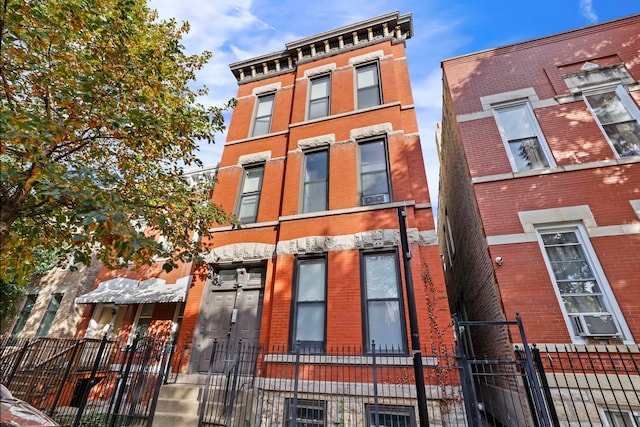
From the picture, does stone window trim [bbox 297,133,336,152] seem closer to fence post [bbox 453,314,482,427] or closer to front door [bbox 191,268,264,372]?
front door [bbox 191,268,264,372]

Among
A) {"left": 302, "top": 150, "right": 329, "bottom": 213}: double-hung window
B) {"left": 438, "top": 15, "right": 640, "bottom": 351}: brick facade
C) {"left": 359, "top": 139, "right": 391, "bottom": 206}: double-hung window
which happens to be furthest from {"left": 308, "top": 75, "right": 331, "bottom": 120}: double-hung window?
{"left": 438, "top": 15, "right": 640, "bottom": 351}: brick facade

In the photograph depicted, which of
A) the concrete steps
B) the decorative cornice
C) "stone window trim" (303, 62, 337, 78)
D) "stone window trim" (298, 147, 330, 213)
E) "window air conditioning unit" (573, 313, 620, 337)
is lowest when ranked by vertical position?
the concrete steps

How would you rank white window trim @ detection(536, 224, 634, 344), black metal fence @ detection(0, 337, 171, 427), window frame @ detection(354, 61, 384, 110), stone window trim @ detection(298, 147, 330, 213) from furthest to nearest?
window frame @ detection(354, 61, 384, 110) → stone window trim @ detection(298, 147, 330, 213) → black metal fence @ detection(0, 337, 171, 427) → white window trim @ detection(536, 224, 634, 344)

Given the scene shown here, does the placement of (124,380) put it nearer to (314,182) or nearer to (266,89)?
(314,182)

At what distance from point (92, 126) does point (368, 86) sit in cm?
803

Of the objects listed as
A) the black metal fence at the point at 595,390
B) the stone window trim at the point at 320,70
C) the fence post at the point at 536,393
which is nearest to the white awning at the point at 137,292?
the stone window trim at the point at 320,70

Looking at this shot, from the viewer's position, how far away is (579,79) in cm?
770

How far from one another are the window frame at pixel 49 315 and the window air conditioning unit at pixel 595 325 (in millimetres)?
18037

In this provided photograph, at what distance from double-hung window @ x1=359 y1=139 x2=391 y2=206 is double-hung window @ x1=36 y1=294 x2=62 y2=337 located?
1466 centimetres

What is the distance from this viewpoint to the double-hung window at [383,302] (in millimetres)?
6496

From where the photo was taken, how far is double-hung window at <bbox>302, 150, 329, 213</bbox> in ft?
28.6

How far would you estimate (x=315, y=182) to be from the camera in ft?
29.6

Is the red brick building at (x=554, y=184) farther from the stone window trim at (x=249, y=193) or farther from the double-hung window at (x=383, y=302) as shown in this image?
the stone window trim at (x=249, y=193)

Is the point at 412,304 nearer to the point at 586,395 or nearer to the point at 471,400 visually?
the point at 471,400
